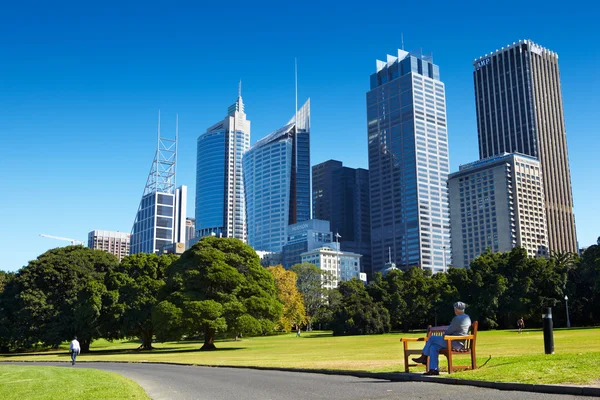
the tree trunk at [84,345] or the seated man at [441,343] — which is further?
the tree trunk at [84,345]

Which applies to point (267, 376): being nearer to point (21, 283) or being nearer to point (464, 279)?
point (21, 283)

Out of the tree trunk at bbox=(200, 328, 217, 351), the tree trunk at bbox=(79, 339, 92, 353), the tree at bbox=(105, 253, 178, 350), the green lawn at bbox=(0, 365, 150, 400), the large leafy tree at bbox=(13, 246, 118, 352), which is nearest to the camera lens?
the green lawn at bbox=(0, 365, 150, 400)

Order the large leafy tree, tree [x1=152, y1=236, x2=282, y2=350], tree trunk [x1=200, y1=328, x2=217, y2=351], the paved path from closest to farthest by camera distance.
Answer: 1. the paved path
2. tree [x1=152, y1=236, x2=282, y2=350]
3. tree trunk [x1=200, y1=328, x2=217, y2=351]
4. the large leafy tree

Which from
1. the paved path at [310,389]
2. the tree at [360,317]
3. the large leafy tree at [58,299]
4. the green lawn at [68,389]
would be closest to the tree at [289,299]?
the tree at [360,317]

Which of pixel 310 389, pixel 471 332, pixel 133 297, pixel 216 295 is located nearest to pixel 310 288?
pixel 133 297

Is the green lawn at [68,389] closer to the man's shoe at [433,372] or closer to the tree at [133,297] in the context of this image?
the man's shoe at [433,372]

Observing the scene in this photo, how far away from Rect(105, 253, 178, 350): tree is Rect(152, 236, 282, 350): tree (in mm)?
5562

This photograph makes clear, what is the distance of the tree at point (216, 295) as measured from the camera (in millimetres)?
48250

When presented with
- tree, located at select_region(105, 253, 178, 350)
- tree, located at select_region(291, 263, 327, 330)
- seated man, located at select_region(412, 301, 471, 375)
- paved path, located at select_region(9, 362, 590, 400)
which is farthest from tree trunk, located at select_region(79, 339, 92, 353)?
tree, located at select_region(291, 263, 327, 330)

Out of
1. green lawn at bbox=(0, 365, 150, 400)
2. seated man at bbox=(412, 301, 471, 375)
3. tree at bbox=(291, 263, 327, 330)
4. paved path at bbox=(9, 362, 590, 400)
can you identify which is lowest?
green lawn at bbox=(0, 365, 150, 400)

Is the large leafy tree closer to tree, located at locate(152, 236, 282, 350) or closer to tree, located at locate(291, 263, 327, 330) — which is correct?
tree, located at locate(152, 236, 282, 350)

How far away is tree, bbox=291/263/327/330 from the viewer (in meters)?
126

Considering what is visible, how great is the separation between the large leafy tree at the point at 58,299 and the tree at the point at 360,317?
36.0 meters

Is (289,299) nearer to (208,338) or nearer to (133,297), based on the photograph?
(133,297)
